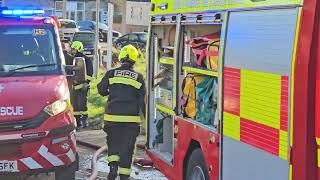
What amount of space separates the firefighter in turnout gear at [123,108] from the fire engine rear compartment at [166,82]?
10.7 inches

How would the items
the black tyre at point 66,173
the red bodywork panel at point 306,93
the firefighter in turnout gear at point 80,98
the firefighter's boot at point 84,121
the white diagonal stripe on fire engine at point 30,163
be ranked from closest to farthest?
1. the red bodywork panel at point 306,93
2. the white diagonal stripe on fire engine at point 30,163
3. the black tyre at point 66,173
4. the firefighter in turnout gear at point 80,98
5. the firefighter's boot at point 84,121

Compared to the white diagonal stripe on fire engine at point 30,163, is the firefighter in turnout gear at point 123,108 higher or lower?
higher

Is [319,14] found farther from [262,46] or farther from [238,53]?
[238,53]

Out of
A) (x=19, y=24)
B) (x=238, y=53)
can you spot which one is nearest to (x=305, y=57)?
(x=238, y=53)

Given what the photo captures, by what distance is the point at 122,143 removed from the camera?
313 inches

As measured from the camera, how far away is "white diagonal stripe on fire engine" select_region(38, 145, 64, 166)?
7297 mm

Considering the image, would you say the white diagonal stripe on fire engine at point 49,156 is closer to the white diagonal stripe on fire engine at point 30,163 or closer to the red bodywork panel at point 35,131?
the red bodywork panel at point 35,131

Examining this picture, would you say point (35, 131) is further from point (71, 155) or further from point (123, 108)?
point (123, 108)

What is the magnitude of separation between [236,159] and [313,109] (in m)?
1.31

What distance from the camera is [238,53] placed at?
495 cm

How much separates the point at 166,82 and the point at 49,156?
175 cm

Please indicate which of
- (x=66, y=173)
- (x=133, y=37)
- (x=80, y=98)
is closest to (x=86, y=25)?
(x=133, y=37)

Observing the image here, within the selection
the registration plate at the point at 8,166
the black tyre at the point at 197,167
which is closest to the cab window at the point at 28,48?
the registration plate at the point at 8,166

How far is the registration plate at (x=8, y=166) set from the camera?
7.12m
